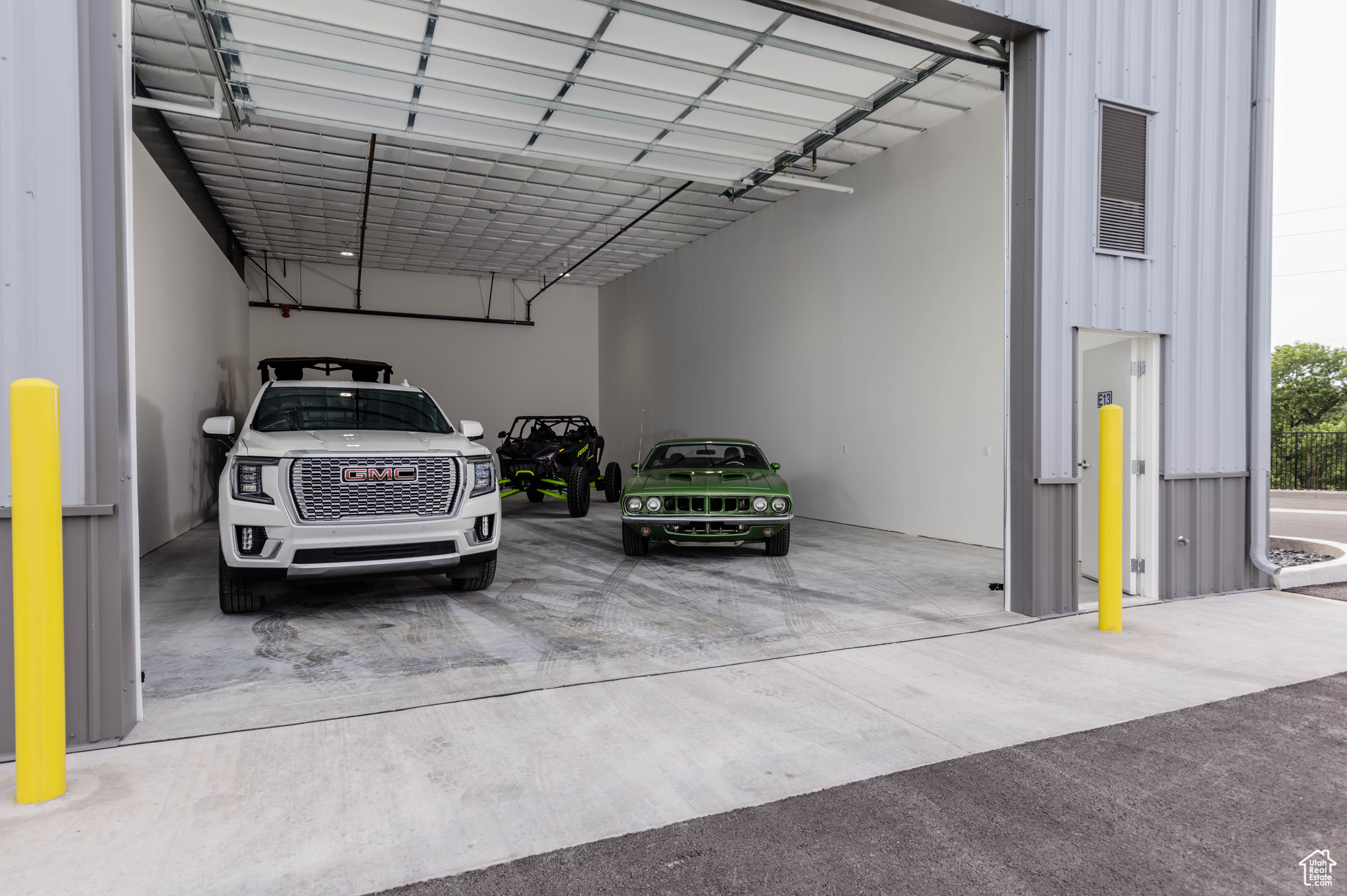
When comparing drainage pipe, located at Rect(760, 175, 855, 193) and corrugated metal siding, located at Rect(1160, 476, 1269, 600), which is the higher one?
drainage pipe, located at Rect(760, 175, 855, 193)

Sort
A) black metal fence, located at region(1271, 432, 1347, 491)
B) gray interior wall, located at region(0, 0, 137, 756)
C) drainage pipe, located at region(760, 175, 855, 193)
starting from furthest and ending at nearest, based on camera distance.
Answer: black metal fence, located at region(1271, 432, 1347, 491) < drainage pipe, located at region(760, 175, 855, 193) < gray interior wall, located at region(0, 0, 137, 756)

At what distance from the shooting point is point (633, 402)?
58.0ft

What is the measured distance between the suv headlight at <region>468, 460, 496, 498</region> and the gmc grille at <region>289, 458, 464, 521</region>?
146 millimetres

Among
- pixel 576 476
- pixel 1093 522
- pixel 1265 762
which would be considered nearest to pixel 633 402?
pixel 576 476

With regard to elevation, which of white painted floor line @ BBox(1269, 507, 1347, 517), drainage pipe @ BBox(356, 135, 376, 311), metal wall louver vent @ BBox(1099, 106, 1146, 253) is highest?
drainage pipe @ BBox(356, 135, 376, 311)

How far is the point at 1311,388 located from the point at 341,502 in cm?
4702

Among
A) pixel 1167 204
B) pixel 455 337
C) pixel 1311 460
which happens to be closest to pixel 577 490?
pixel 455 337

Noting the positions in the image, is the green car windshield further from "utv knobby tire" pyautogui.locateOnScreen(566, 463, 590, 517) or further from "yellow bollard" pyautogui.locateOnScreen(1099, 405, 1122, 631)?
"yellow bollard" pyautogui.locateOnScreen(1099, 405, 1122, 631)

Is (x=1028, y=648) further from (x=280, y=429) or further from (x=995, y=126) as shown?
(x=995, y=126)

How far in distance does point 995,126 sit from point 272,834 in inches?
360

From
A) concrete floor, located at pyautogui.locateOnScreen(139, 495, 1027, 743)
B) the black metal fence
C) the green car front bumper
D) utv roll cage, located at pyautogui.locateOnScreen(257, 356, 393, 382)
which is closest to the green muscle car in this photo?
the green car front bumper

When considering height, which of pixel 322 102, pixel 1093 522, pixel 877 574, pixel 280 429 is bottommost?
pixel 877 574

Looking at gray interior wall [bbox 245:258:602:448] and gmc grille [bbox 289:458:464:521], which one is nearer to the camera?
gmc grille [bbox 289:458:464:521]

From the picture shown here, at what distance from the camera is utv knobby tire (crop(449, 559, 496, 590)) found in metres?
5.77
